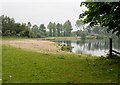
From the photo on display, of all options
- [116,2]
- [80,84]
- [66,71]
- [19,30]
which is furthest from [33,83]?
[19,30]

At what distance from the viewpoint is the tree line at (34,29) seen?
115 m

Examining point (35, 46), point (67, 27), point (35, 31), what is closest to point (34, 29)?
point (35, 31)

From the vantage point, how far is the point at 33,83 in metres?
12.6

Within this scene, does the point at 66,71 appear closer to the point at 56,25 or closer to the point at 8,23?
the point at 8,23

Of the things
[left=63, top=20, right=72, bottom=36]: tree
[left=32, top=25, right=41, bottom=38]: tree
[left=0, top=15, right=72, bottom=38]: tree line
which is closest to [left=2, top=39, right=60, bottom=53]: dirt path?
[left=0, top=15, right=72, bottom=38]: tree line

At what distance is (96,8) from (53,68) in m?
4.60

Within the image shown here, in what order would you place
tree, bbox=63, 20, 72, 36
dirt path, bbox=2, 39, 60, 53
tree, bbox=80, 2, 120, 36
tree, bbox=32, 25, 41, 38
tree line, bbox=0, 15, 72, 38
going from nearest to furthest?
1. tree, bbox=80, 2, 120, 36
2. dirt path, bbox=2, 39, 60, 53
3. tree line, bbox=0, 15, 72, 38
4. tree, bbox=32, 25, 41, 38
5. tree, bbox=63, 20, 72, 36

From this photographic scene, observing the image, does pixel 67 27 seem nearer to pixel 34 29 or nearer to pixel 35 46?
pixel 34 29

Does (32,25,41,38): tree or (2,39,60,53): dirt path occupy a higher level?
(32,25,41,38): tree

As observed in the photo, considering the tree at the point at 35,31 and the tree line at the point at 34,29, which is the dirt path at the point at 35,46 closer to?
the tree line at the point at 34,29

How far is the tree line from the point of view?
4543 inches

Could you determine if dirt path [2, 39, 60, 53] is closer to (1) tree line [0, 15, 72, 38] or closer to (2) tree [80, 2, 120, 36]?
(2) tree [80, 2, 120, 36]

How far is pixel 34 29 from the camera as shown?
171 m

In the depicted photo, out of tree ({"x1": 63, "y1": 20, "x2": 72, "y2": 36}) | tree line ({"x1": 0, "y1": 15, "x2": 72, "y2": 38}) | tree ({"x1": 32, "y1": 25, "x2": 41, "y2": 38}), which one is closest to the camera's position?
tree line ({"x1": 0, "y1": 15, "x2": 72, "y2": 38})
